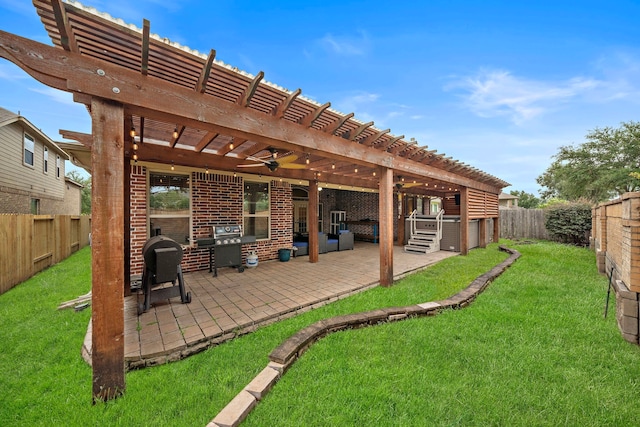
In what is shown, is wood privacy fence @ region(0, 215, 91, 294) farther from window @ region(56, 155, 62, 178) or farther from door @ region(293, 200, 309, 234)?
A: door @ region(293, 200, 309, 234)

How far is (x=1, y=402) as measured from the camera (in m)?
2.01

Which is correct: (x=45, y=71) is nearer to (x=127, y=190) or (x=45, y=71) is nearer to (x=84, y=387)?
(x=84, y=387)

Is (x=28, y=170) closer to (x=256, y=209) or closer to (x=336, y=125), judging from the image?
(x=256, y=209)

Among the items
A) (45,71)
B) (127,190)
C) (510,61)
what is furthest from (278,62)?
(45,71)

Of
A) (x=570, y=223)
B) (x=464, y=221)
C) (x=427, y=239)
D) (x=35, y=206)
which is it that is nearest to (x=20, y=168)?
(x=35, y=206)

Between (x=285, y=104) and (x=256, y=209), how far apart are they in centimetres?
474

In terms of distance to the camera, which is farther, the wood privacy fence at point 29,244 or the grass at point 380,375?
the wood privacy fence at point 29,244

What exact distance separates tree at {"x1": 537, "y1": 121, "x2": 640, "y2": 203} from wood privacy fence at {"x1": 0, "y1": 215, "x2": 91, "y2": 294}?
885 inches

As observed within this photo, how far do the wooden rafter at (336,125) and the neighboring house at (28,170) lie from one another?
37.8 ft

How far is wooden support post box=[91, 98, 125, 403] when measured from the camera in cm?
201

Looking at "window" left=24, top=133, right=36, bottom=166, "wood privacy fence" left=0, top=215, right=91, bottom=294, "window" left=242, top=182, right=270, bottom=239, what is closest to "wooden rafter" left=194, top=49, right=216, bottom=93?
"window" left=242, top=182, right=270, bottom=239

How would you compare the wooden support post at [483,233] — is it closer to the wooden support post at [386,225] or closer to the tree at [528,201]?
the wooden support post at [386,225]

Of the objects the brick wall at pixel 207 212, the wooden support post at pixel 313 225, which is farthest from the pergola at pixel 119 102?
the wooden support post at pixel 313 225

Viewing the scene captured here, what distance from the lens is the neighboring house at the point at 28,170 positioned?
8.81 metres
